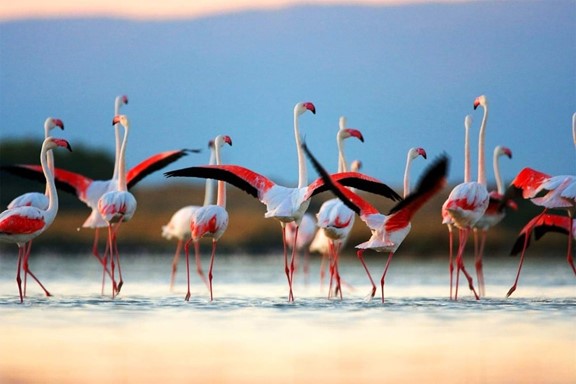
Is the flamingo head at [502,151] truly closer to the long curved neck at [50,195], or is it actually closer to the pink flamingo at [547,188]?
the pink flamingo at [547,188]

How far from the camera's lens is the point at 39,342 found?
8016mm

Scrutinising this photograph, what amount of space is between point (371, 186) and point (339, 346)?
3135 millimetres

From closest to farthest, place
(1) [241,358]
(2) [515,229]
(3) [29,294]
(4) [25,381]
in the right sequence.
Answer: (4) [25,381] < (1) [241,358] < (3) [29,294] < (2) [515,229]

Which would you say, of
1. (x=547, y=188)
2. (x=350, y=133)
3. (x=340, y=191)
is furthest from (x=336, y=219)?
(x=547, y=188)

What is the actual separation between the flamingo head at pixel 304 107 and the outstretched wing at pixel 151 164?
4.71 ft

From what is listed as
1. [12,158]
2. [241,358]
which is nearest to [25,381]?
[241,358]

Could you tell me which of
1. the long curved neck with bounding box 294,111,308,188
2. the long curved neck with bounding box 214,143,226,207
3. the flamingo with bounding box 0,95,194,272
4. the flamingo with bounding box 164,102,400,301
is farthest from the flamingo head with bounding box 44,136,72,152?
the long curved neck with bounding box 294,111,308,188

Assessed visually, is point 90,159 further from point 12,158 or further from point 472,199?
point 472,199

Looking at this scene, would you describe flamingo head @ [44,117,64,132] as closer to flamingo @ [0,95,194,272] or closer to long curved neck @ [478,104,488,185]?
flamingo @ [0,95,194,272]

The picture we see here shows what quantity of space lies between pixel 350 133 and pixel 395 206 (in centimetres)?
277

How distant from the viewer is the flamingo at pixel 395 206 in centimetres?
904

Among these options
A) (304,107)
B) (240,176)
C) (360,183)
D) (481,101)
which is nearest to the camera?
(360,183)

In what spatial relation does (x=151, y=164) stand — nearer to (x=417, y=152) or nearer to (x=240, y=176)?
(x=240, y=176)

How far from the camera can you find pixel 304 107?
1212cm
